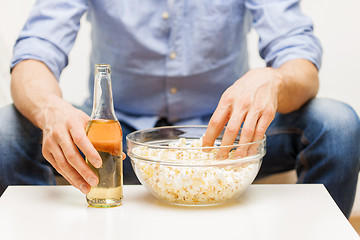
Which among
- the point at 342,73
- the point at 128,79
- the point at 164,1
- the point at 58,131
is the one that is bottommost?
the point at 342,73

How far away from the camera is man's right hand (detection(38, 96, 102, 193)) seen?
2.75 feet

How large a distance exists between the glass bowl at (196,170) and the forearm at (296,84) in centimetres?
38

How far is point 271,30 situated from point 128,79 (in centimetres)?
47

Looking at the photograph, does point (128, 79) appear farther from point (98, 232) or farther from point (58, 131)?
point (98, 232)

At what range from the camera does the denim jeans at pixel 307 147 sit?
1.30m

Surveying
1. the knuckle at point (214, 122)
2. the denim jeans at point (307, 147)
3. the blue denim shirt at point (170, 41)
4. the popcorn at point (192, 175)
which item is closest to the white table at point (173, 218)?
the popcorn at point (192, 175)

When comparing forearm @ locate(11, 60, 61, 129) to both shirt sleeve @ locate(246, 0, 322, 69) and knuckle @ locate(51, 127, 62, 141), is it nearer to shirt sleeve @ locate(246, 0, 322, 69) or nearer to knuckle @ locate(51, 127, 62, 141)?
knuckle @ locate(51, 127, 62, 141)

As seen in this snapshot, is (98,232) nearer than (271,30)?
Yes

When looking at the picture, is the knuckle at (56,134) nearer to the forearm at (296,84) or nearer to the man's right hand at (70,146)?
the man's right hand at (70,146)

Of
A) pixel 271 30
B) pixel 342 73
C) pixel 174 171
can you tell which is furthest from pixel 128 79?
pixel 342 73

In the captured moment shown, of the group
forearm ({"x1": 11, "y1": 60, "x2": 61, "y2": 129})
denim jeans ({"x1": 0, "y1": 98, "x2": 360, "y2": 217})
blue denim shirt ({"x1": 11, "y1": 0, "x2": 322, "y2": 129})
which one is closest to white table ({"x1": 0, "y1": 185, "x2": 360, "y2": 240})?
forearm ({"x1": 11, "y1": 60, "x2": 61, "y2": 129})

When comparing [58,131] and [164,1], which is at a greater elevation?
[164,1]

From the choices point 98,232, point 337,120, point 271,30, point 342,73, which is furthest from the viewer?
point 342,73

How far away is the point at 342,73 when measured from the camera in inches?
84.8
